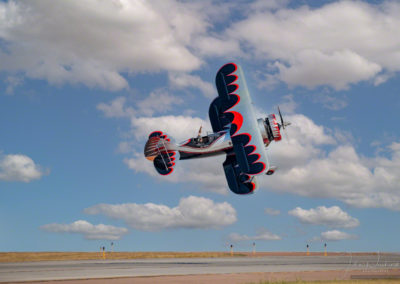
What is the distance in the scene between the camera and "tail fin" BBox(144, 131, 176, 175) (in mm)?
41062

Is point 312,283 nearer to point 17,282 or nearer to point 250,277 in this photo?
point 250,277

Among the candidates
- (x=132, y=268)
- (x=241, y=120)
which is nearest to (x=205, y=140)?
(x=241, y=120)

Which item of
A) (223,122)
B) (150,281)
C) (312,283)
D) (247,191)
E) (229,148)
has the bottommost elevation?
(312,283)

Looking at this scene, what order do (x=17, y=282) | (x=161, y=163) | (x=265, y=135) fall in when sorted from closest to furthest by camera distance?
(x=17, y=282) → (x=265, y=135) → (x=161, y=163)

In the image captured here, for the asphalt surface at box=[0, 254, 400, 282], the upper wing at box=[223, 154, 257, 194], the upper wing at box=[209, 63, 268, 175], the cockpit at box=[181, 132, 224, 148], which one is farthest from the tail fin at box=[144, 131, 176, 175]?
the asphalt surface at box=[0, 254, 400, 282]

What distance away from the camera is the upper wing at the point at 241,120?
32.2 meters

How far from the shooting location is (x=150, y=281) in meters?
22.7

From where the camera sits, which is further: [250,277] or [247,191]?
[247,191]

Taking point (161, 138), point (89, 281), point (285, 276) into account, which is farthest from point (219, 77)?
point (89, 281)

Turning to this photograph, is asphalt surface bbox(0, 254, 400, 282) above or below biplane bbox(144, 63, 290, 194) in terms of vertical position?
below

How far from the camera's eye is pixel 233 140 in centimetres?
3328

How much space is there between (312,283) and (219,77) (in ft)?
66.3

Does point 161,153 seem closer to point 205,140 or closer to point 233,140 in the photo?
point 205,140

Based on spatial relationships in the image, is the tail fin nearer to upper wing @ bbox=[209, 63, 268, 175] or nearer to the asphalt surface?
upper wing @ bbox=[209, 63, 268, 175]
